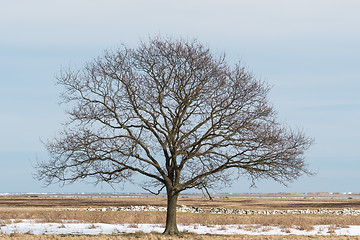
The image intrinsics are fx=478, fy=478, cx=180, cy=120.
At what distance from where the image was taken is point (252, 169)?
77.8 feet

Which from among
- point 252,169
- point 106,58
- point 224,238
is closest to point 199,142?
point 252,169

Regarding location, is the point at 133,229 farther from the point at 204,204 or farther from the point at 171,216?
the point at 204,204

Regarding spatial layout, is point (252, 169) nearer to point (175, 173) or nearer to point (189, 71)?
point (175, 173)

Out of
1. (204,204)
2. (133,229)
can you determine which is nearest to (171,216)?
(133,229)

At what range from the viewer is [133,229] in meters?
28.0

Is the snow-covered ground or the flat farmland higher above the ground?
the flat farmland

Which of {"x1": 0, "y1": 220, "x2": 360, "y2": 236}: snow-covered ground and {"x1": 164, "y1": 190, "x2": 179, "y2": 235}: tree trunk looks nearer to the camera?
{"x1": 164, "y1": 190, "x2": 179, "y2": 235}: tree trunk

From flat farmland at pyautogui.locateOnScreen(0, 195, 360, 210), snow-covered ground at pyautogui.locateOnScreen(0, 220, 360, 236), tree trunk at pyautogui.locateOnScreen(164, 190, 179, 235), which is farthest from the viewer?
flat farmland at pyautogui.locateOnScreen(0, 195, 360, 210)

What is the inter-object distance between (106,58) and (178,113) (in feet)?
15.8

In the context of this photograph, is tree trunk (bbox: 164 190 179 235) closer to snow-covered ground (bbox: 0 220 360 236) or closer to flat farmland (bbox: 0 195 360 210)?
snow-covered ground (bbox: 0 220 360 236)

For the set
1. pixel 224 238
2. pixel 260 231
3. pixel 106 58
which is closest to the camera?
pixel 224 238

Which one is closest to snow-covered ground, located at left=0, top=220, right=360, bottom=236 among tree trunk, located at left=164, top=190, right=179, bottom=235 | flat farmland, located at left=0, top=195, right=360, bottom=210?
tree trunk, located at left=164, top=190, right=179, bottom=235

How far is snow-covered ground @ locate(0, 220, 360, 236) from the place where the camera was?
87.4 feet

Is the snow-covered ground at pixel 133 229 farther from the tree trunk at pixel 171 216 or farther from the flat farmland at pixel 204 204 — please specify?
the flat farmland at pixel 204 204
